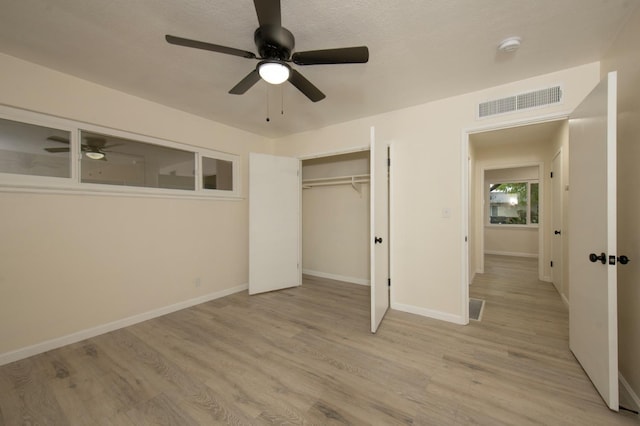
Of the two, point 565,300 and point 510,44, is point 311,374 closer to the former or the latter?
point 510,44

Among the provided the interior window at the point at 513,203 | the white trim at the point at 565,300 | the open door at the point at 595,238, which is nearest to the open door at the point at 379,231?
the open door at the point at 595,238

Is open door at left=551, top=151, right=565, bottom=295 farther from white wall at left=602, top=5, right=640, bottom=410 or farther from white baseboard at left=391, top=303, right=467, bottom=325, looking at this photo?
white wall at left=602, top=5, right=640, bottom=410

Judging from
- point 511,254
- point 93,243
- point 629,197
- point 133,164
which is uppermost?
point 133,164

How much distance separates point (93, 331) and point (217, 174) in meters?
2.26

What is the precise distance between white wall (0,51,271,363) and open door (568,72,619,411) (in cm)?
388

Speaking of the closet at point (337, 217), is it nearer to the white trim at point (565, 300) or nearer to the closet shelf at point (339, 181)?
the closet shelf at point (339, 181)

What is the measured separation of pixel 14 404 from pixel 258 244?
8.12 feet

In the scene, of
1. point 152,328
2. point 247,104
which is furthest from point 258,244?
point 247,104

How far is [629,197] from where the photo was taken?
1.63m

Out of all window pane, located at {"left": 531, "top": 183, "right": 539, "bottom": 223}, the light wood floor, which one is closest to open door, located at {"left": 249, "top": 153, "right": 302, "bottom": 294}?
the light wood floor

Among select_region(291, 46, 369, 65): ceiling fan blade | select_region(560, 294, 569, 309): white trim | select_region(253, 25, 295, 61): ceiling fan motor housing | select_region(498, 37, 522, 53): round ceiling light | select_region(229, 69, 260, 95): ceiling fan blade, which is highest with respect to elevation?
select_region(498, 37, 522, 53): round ceiling light

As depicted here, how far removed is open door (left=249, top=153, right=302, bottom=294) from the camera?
12.0 ft

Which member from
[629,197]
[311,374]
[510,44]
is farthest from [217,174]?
[629,197]

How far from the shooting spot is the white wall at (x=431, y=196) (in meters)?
2.65
